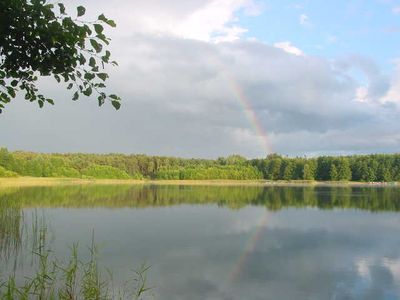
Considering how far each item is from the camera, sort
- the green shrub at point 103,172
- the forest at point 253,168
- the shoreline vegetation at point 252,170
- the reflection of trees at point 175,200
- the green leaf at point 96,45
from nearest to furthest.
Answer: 1. the green leaf at point 96,45
2. the reflection of trees at point 175,200
3. the green shrub at point 103,172
4. the shoreline vegetation at point 252,170
5. the forest at point 253,168

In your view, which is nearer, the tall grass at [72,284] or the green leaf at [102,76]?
the green leaf at [102,76]

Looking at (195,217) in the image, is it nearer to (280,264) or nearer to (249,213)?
(249,213)

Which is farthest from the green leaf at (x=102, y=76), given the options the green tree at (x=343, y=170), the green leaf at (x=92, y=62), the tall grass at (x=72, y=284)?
the green tree at (x=343, y=170)

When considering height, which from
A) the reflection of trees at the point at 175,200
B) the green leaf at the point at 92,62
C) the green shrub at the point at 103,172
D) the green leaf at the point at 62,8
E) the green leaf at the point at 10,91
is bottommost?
the reflection of trees at the point at 175,200

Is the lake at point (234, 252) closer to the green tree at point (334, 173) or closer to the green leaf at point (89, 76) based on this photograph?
the green leaf at point (89, 76)

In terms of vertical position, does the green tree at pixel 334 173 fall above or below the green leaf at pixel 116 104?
Answer: below

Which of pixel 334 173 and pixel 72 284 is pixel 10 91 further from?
pixel 334 173

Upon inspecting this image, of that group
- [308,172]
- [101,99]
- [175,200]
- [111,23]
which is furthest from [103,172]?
[111,23]

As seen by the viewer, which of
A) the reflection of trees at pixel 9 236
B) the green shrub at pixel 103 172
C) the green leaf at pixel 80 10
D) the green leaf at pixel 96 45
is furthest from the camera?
the green shrub at pixel 103 172

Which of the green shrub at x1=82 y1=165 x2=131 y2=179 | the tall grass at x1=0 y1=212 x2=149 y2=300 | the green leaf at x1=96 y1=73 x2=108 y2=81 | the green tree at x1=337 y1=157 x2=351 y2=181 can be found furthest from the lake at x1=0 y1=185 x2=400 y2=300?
the green tree at x1=337 y1=157 x2=351 y2=181

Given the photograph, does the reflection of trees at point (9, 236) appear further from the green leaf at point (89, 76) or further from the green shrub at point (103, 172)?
the green shrub at point (103, 172)

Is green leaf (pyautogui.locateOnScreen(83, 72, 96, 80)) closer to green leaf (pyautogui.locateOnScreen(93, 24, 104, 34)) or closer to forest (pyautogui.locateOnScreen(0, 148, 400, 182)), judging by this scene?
green leaf (pyautogui.locateOnScreen(93, 24, 104, 34))

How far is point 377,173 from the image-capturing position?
120188mm

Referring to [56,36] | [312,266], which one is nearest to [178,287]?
[312,266]
